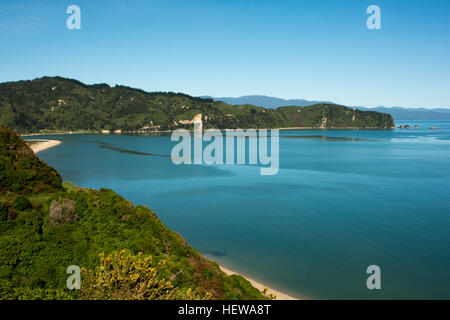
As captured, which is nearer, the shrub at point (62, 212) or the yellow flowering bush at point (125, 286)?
the yellow flowering bush at point (125, 286)

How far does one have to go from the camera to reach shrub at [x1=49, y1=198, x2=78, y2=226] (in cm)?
1698

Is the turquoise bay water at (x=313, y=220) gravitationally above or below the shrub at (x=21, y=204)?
below

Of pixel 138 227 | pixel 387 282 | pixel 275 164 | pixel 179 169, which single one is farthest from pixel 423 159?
pixel 138 227

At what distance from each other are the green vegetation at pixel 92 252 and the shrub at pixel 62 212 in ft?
0.15

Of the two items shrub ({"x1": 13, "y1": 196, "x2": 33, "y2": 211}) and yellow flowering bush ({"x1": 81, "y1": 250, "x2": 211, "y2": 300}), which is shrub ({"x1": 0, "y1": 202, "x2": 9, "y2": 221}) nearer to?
shrub ({"x1": 13, "y1": 196, "x2": 33, "y2": 211})

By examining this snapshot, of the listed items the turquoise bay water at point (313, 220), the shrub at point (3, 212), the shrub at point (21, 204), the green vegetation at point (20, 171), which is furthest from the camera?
the turquoise bay water at point (313, 220)

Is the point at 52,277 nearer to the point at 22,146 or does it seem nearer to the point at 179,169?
the point at 22,146

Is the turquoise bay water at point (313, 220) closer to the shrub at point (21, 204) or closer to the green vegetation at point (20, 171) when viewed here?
the green vegetation at point (20, 171)

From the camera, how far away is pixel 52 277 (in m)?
13.9

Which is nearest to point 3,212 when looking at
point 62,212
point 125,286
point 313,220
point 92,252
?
point 62,212

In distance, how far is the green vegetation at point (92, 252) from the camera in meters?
11.5

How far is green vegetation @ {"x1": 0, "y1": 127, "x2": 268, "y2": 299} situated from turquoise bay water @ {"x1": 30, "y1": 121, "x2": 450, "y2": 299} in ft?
27.1

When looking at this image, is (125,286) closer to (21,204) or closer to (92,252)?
(92,252)

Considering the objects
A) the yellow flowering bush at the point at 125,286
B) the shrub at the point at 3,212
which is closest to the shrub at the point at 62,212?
the shrub at the point at 3,212
